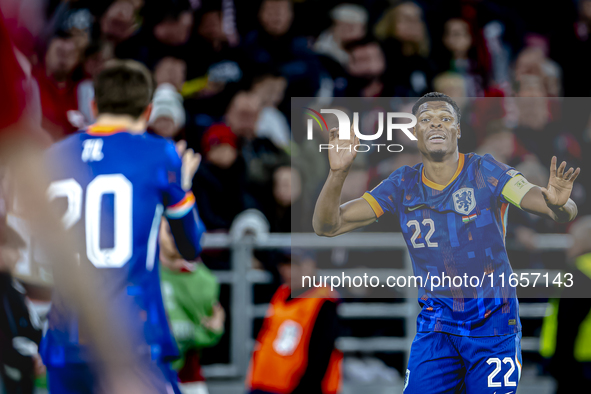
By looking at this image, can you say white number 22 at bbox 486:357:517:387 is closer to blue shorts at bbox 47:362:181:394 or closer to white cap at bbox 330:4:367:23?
blue shorts at bbox 47:362:181:394

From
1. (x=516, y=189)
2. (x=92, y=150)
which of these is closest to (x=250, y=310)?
(x=92, y=150)

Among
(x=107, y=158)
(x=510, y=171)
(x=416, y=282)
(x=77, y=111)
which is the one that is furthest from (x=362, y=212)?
(x=77, y=111)

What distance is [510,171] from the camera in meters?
2.15

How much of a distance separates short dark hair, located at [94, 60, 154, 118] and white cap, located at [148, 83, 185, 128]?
2.68 metres

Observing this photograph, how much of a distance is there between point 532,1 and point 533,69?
323 centimetres

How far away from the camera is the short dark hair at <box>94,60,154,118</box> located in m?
2.68

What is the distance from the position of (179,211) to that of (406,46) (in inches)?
151

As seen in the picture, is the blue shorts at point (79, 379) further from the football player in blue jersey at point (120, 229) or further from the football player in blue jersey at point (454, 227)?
the football player in blue jersey at point (454, 227)

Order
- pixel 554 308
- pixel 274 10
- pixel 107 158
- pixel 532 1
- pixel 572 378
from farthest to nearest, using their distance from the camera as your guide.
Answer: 1. pixel 532 1
2. pixel 274 10
3. pixel 572 378
4. pixel 554 308
5. pixel 107 158

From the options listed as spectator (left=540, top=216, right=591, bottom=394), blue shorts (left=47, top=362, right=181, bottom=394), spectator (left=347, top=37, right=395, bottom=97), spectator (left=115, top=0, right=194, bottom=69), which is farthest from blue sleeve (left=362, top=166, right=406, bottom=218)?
spectator (left=115, top=0, right=194, bottom=69)

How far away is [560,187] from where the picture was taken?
208 cm

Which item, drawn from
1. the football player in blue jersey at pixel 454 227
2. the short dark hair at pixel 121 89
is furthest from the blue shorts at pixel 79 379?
the short dark hair at pixel 121 89

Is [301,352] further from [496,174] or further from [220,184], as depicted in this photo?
[496,174]

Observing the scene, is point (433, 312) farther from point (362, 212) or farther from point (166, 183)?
point (166, 183)
